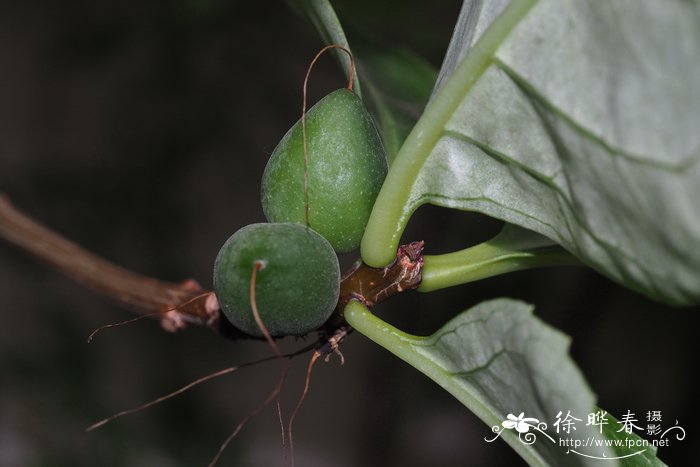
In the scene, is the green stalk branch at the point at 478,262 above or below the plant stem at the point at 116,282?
above

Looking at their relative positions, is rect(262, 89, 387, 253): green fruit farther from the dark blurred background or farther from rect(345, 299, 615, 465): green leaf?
the dark blurred background

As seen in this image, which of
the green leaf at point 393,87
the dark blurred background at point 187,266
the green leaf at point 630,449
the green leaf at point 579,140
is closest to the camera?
the green leaf at point 579,140

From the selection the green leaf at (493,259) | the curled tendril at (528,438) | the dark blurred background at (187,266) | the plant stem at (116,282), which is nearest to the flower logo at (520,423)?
the curled tendril at (528,438)

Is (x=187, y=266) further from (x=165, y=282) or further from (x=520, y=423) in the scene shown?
(x=520, y=423)

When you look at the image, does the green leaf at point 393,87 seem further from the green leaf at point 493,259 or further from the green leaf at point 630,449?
the green leaf at point 630,449

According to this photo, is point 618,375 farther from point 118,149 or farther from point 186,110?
point 118,149

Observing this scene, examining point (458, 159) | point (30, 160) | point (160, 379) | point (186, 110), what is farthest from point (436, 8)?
point (30, 160)
